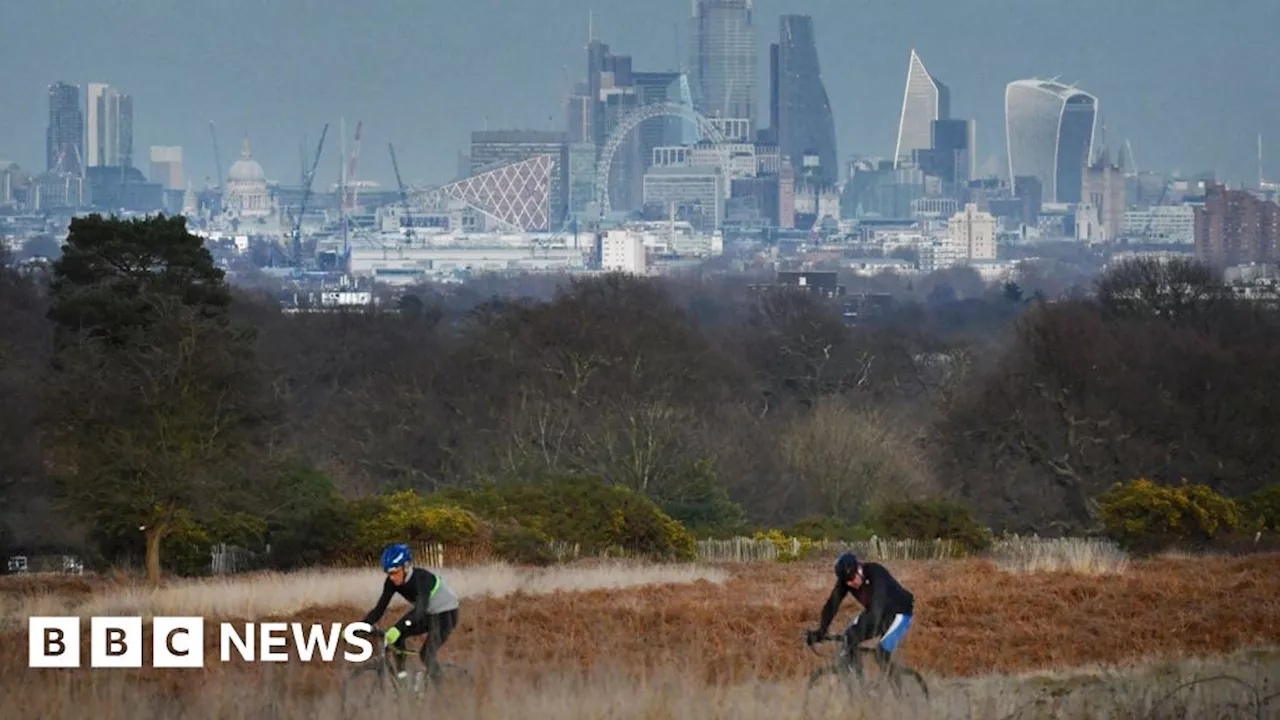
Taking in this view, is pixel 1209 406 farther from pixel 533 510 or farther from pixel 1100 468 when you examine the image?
pixel 533 510

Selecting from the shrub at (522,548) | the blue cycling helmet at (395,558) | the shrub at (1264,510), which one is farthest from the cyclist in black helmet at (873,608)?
the shrub at (1264,510)

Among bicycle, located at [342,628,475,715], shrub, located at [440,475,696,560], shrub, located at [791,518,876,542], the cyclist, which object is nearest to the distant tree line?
shrub, located at [791,518,876,542]

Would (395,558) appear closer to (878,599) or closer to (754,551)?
(878,599)

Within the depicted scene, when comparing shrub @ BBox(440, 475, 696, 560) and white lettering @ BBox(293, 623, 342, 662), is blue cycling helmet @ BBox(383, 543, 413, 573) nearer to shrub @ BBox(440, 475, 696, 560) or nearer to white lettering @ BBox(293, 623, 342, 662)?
white lettering @ BBox(293, 623, 342, 662)

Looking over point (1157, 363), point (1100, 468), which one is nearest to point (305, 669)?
point (1100, 468)

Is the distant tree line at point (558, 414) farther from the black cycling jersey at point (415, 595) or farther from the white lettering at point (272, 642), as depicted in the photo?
the black cycling jersey at point (415, 595)

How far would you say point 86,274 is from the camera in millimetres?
45219

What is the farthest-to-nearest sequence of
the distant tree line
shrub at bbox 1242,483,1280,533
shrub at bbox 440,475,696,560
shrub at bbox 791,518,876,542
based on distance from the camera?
shrub at bbox 791,518,876,542 → shrub at bbox 1242,483,1280,533 → shrub at bbox 440,475,696,560 → the distant tree line

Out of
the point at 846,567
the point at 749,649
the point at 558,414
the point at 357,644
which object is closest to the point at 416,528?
the point at 749,649

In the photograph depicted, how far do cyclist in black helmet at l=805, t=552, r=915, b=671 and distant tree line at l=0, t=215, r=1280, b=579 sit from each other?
15.6 m

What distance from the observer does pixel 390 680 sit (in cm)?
1306

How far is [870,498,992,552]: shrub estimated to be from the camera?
34000 mm

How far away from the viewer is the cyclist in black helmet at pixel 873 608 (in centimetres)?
1333

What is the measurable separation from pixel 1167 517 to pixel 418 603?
21.8 meters
